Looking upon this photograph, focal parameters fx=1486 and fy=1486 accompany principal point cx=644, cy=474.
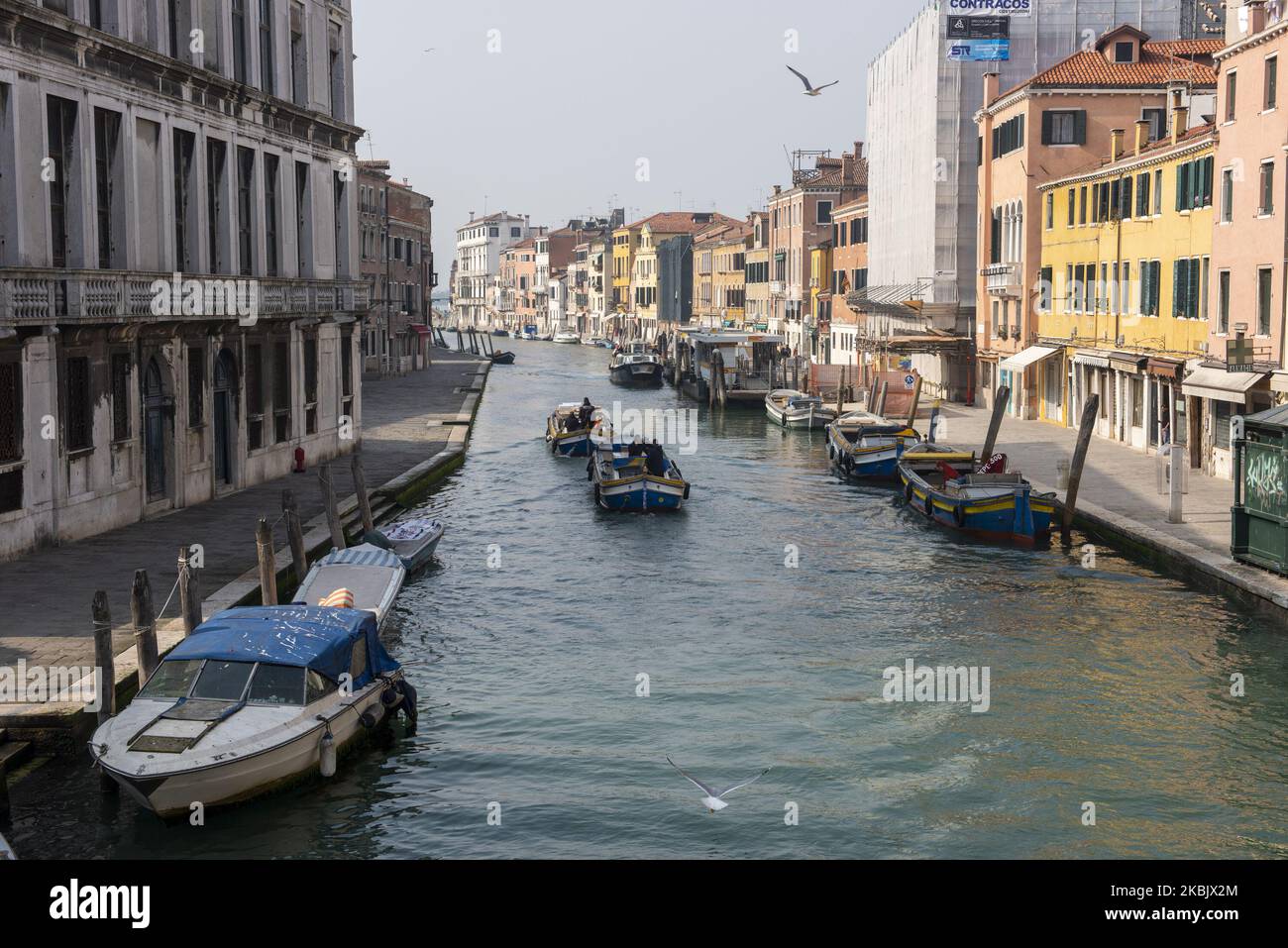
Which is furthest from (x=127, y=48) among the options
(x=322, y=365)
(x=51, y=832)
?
(x=51, y=832)

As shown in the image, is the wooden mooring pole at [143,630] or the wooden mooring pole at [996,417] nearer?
the wooden mooring pole at [143,630]

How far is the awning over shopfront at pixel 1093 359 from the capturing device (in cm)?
4122

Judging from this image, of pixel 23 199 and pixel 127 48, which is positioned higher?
pixel 127 48

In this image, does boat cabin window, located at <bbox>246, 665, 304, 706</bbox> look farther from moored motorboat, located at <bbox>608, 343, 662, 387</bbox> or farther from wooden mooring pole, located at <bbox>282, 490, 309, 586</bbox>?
moored motorboat, located at <bbox>608, 343, 662, 387</bbox>

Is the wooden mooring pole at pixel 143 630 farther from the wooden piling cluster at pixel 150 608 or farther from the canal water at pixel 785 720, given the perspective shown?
the canal water at pixel 785 720

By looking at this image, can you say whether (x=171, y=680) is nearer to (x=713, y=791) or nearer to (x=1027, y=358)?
(x=713, y=791)

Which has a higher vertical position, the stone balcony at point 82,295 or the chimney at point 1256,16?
the chimney at point 1256,16

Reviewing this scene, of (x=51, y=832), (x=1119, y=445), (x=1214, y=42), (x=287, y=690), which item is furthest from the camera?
(x=1214, y=42)

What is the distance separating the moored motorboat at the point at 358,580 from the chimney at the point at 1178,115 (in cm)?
2455

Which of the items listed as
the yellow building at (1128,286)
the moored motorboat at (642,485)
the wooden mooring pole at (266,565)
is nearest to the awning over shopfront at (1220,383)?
the yellow building at (1128,286)
